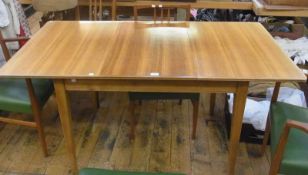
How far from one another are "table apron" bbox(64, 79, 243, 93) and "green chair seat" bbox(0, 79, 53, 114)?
418mm

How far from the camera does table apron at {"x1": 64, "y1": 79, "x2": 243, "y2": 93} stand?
1.39 metres

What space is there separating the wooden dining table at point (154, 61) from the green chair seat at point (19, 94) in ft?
0.88

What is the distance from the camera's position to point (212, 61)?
58.7 inches

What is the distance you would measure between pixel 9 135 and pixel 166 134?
115 cm

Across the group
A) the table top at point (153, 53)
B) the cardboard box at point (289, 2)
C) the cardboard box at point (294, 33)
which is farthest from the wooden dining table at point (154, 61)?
the cardboard box at point (294, 33)

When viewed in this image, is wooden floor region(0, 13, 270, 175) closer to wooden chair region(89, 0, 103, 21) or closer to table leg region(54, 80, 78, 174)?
table leg region(54, 80, 78, 174)

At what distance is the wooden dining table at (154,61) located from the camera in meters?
1.37

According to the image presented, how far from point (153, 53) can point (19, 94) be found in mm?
849

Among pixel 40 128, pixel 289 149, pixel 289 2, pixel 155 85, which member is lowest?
pixel 40 128

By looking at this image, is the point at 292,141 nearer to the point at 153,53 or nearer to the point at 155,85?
the point at 155,85

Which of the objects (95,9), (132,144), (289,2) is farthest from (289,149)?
(95,9)

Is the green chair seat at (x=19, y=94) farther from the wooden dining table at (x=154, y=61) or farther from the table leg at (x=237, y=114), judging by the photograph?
the table leg at (x=237, y=114)

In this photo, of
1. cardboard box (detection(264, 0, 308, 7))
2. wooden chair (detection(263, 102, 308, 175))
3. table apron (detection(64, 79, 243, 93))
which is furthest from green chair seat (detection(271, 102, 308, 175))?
cardboard box (detection(264, 0, 308, 7))

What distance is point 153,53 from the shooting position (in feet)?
5.18
